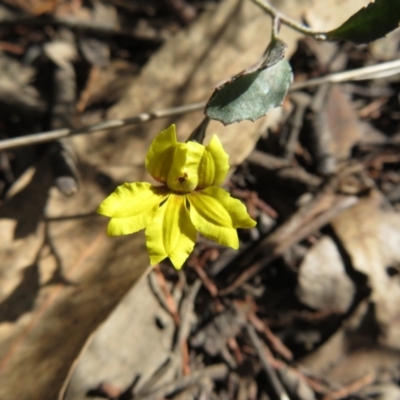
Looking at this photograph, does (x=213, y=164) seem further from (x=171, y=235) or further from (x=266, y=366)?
(x=266, y=366)

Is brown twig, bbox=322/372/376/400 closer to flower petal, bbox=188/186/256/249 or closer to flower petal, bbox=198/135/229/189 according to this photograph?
flower petal, bbox=188/186/256/249

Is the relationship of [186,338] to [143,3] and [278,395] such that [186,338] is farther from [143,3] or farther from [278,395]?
[143,3]

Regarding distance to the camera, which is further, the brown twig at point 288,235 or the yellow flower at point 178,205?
the brown twig at point 288,235

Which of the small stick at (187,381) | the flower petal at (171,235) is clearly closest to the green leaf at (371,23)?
the flower petal at (171,235)

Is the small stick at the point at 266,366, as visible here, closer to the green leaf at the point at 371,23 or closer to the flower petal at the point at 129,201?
the flower petal at the point at 129,201

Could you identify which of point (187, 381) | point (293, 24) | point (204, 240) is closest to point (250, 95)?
point (293, 24)

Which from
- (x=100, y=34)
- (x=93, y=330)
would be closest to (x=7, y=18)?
(x=100, y=34)
